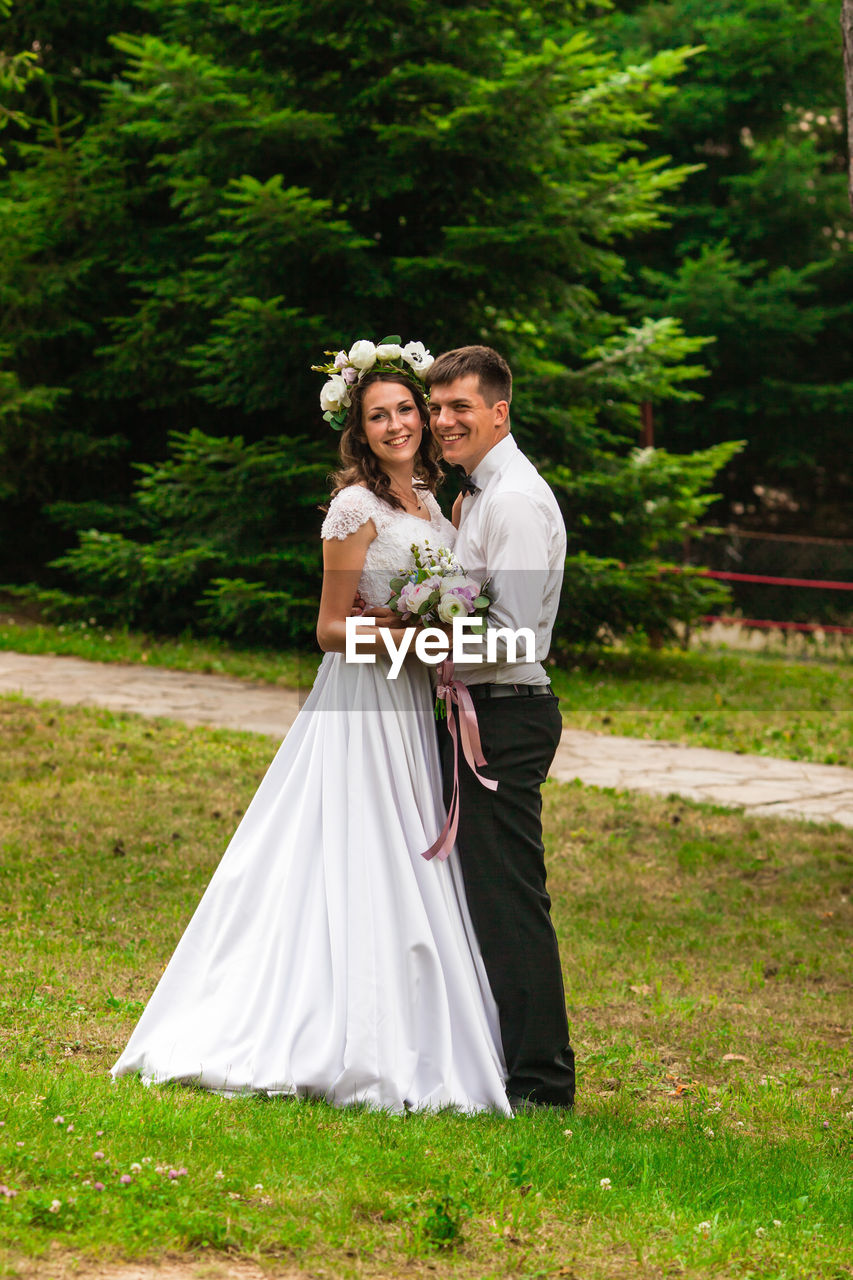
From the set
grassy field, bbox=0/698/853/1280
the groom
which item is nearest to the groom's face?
the groom

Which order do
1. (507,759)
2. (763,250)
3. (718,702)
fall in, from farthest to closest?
1. (763,250)
2. (718,702)
3. (507,759)

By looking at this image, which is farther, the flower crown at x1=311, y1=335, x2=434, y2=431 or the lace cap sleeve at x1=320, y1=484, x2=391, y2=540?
the flower crown at x1=311, y1=335, x2=434, y2=431

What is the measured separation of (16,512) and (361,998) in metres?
13.7

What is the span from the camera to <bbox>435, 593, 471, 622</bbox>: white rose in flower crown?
3.88 m

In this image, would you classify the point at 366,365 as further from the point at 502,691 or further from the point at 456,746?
the point at 456,746

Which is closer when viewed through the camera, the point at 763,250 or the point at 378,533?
the point at 378,533

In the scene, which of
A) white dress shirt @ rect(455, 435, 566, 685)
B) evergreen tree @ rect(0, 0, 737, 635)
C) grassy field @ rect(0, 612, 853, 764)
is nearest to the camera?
white dress shirt @ rect(455, 435, 566, 685)

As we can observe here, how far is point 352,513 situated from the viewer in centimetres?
411

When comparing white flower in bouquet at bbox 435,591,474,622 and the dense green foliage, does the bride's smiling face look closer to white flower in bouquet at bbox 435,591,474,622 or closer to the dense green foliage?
white flower in bouquet at bbox 435,591,474,622

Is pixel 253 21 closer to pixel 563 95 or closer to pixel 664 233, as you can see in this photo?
pixel 563 95

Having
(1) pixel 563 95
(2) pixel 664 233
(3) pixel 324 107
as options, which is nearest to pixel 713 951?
(1) pixel 563 95

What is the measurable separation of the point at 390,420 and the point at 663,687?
9504mm

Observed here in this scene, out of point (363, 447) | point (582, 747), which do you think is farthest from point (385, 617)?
point (582, 747)

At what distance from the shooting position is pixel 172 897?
6477mm
